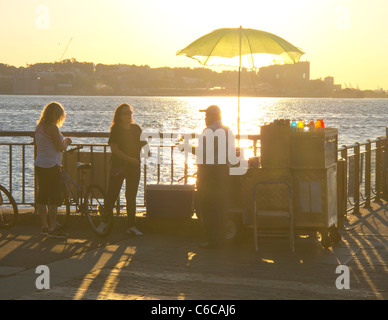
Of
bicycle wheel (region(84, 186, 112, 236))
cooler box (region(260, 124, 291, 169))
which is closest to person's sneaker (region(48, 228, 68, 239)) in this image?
bicycle wheel (region(84, 186, 112, 236))

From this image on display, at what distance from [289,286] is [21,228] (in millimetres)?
5260

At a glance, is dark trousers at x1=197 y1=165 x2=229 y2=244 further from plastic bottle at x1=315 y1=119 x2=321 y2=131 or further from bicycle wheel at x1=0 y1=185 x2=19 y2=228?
bicycle wheel at x1=0 y1=185 x2=19 y2=228

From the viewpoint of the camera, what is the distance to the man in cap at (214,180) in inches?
404

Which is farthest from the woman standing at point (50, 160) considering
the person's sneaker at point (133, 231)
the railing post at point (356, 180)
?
the railing post at point (356, 180)

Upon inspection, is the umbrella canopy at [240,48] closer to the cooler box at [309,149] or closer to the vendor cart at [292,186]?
the vendor cart at [292,186]

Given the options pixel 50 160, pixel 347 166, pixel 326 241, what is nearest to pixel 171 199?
pixel 50 160

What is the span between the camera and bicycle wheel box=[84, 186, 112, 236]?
11.1m

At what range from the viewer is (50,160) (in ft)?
35.7

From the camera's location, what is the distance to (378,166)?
16047 mm

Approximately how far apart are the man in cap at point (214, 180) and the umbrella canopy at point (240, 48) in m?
1.52

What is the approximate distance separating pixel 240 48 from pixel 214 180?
2.17 m

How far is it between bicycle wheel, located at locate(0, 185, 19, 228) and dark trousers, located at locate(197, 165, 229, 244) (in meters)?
3.06

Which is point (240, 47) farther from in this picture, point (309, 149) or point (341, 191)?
point (341, 191)

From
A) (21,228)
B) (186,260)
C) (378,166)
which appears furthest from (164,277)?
(378,166)
